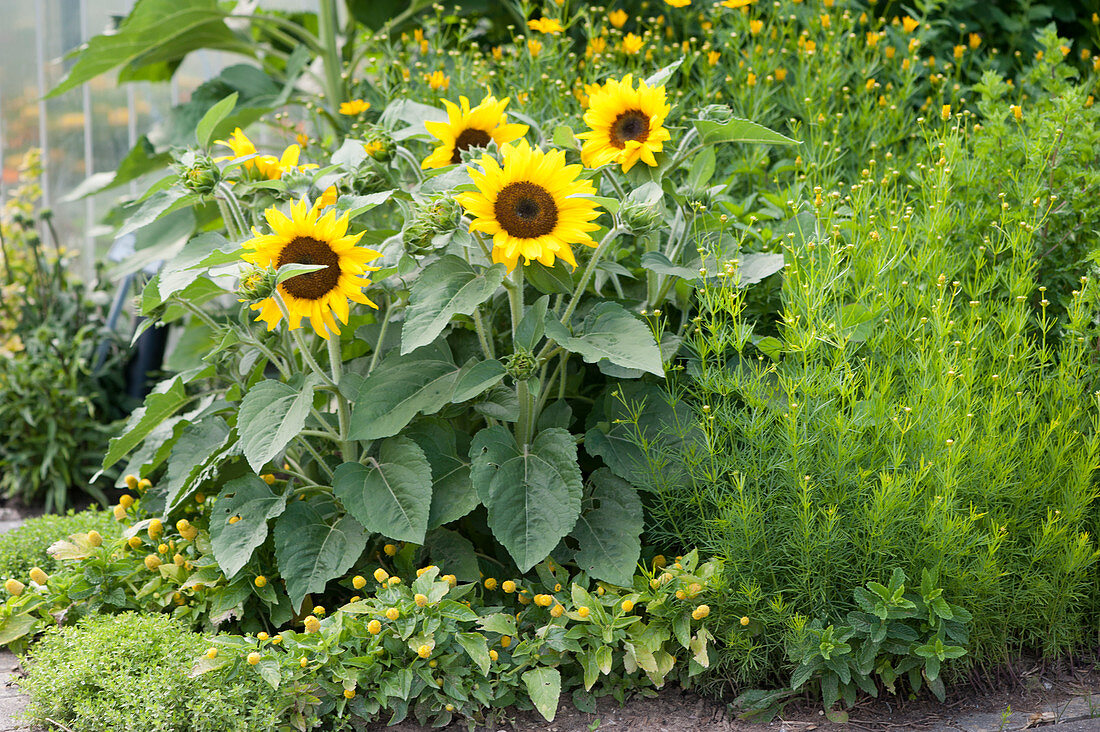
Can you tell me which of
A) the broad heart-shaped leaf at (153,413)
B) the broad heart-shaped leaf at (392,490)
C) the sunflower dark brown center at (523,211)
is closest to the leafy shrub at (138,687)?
the broad heart-shaped leaf at (392,490)

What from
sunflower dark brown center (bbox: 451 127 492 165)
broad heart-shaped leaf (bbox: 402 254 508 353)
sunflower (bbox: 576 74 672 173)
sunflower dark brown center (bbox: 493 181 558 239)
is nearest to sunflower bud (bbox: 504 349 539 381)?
broad heart-shaped leaf (bbox: 402 254 508 353)

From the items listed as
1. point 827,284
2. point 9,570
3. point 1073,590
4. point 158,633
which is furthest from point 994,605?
point 9,570

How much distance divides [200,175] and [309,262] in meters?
0.42

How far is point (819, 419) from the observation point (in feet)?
6.02

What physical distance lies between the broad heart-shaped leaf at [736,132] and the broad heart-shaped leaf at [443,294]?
21.7 inches

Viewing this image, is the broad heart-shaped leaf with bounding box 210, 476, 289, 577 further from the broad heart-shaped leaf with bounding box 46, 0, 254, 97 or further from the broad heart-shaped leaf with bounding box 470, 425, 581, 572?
the broad heart-shaped leaf with bounding box 46, 0, 254, 97

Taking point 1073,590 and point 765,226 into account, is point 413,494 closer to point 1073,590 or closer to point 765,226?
point 765,226

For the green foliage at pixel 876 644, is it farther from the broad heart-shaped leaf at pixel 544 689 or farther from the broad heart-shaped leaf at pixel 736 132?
the broad heart-shaped leaf at pixel 736 132

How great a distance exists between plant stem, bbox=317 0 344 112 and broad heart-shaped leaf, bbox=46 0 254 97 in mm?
390

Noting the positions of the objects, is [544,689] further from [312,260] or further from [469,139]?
[469,139]

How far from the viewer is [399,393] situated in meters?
2.08

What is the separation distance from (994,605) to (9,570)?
240 cm

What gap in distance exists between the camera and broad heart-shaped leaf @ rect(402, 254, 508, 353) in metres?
1.84

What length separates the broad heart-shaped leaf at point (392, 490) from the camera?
1946 mm
